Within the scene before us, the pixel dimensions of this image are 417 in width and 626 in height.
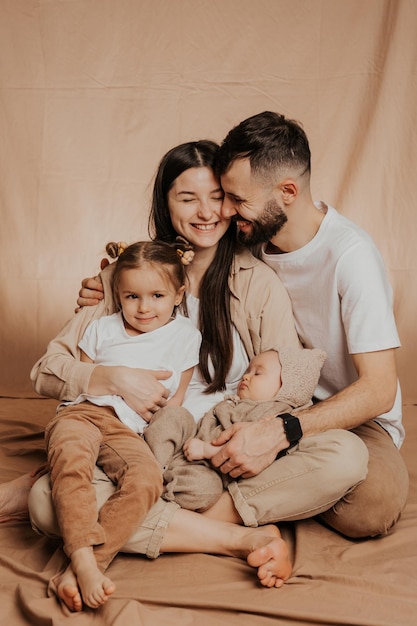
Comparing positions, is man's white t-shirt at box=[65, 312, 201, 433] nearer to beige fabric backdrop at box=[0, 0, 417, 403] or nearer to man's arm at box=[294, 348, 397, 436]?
man's arm at box=[294, 348, 397, 436]

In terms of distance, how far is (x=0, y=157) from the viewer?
393cm

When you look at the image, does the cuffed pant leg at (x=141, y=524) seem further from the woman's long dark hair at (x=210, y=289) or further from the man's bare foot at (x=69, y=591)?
the woman's long dark hair at (x=210, y=289)

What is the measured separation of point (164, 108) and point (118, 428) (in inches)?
80.1

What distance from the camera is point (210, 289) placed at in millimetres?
2693

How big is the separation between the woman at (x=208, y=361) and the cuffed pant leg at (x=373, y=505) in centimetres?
7

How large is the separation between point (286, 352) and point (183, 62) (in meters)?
1.87

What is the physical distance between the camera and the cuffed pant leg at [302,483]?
2.23 metres

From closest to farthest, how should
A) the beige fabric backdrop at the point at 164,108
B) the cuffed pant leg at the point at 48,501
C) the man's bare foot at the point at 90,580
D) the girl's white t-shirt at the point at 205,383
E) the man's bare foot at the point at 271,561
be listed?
the man's bare foot at the point at 90,580 < the man's bare foot at the point at 271,561 < the cuffed pant leg at the point at 48,501 < the girl's white t-shirt at the point at 205,383 < the beige fabric backdrop at the point at 164,108

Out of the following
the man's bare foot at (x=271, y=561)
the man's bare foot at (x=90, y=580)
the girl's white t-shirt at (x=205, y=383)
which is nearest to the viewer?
the man's bare foot at (x=90, y=580)

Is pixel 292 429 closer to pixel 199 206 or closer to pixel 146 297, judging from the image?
pixel 146 297

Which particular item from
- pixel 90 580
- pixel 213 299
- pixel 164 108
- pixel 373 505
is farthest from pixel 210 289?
pixel 164 108

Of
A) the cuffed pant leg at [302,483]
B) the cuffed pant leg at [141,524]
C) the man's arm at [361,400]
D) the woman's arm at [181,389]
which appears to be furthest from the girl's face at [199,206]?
the cuffed pant leg at [141,524]

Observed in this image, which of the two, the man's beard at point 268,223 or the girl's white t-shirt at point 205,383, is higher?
the man's beard at point 268,223

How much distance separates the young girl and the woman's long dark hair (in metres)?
0.07
